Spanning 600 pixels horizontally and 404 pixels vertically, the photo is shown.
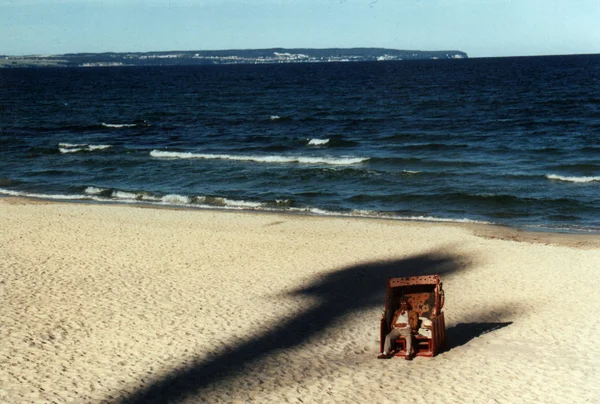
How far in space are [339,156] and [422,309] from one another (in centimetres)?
2292

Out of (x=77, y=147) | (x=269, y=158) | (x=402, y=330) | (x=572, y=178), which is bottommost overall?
(x=77, y=147)

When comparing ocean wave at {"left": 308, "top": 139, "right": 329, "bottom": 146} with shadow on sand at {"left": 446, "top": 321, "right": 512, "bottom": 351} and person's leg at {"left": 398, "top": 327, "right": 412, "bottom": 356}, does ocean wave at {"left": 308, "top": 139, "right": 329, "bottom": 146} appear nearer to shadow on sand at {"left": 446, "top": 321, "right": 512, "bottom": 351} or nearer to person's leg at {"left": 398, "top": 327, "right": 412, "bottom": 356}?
shadow on sand at {"left": 446, "top": 321, "right": 512, "bottom": 351}

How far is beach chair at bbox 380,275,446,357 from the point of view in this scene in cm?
1187

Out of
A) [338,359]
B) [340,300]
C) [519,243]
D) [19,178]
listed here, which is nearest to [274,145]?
[19,178]

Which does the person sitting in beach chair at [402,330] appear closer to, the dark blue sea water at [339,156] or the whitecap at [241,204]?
the dark blue sea water at [339,156]

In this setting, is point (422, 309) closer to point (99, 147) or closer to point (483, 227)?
point (483, 227)

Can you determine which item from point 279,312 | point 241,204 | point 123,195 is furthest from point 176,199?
point 279,312

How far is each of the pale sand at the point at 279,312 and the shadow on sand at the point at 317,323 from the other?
0.12 ft

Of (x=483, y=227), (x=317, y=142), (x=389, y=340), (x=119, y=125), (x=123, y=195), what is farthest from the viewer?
(x=119, y=125)

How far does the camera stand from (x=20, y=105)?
239ft

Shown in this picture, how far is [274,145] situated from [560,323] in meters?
28.1

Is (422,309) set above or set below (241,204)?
above

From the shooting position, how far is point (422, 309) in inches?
509

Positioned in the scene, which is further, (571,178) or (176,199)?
(571,178)
